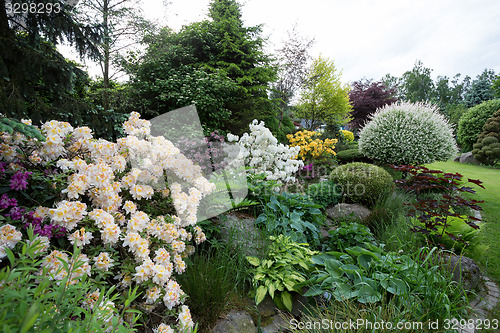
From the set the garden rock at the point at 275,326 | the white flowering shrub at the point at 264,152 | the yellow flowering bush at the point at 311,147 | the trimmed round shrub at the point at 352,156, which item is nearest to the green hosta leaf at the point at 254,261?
the garden rock at the point at 275,326

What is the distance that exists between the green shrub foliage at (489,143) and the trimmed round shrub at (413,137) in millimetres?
7501

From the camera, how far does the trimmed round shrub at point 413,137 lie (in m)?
6.93

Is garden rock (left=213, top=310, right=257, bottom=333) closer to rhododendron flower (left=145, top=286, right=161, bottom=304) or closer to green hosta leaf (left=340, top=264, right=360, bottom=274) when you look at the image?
rhododendron flower (left=145, top=286, right=161, bottom=304)

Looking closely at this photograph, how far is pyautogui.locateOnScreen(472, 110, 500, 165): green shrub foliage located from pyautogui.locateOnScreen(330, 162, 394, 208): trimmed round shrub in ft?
38.2

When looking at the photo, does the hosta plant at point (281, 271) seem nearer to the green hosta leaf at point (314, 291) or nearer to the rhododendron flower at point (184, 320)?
the green hosta leaf at point (314, 291)

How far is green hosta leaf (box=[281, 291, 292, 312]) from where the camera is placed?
1998 mm

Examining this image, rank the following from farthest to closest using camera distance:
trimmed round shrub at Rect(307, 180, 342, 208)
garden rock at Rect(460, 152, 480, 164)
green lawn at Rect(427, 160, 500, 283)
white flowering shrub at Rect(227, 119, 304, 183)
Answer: garden rock at Rect(460, 152, 480, 164) → trimmed round shrub at Rect(307, 180, 342, 208) → white flowering shrub at Rect(227, 119, 304, 183) → green lawn at Rect(427, 160, 500, 283)

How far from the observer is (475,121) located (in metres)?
14.3

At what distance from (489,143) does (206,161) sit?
49.9ft

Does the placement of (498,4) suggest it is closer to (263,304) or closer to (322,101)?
(322,101)

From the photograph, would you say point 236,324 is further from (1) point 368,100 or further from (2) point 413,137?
(1) point 368,100

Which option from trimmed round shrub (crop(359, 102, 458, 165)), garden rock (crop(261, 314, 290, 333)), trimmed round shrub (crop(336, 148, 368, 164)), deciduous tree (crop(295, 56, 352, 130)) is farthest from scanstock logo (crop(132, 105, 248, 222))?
deciduous tree (crop(295, 56, 352, 130))

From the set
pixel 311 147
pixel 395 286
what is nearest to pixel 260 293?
pixel 395 286

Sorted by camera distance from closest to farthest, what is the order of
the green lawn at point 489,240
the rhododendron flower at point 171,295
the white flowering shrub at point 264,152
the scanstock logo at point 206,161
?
1. the rhododendron flower at point 171,295
2. the scanstock logo at point 206,161
3. the green lawn at point 489,240
4. the white flowering shrub at point 264,152
